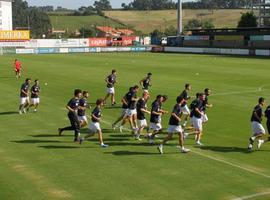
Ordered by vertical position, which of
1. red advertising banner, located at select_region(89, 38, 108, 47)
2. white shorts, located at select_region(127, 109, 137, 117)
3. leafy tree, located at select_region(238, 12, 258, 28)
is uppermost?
leafy tree, located at select_region(238, 12, 258, 28)

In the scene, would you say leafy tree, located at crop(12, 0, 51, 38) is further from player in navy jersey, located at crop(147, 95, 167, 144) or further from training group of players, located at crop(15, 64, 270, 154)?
player in navy jersey, located at crop(147, 95, 167, 144)

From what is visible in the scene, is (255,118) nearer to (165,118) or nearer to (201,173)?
(201,173)

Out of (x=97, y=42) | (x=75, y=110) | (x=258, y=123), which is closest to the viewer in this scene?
(x=258, y=123)

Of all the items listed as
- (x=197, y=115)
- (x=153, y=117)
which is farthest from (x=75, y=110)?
(x=197, y=115)

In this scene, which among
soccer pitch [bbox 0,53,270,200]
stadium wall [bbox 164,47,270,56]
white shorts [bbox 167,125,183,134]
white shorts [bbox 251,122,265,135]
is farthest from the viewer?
stadium wall [bbox 164,47,270,56]

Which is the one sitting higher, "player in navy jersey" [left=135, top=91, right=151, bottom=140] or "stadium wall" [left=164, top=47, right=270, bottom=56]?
"stadium wall" [left=164, top=47, right=270, bottom=56]

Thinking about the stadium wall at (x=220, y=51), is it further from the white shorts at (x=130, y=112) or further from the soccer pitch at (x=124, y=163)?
the white shorts at (x=130, y=112)

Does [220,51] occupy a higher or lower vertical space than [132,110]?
higher

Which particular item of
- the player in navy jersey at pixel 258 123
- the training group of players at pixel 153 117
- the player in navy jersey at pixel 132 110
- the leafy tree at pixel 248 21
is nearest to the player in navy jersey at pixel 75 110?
the training group of players at pixel 153 117

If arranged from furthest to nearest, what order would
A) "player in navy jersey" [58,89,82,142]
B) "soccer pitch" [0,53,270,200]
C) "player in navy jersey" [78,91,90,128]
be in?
"player in navy jersey" [78,91,90,128], "player in navy jersey" [58,89,82,142], "soccer pitch" [0,53,270,200]

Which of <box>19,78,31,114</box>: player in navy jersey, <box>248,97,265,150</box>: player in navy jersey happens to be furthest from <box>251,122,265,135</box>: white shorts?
<box>19,78,31,114</box>: player in navy jersey

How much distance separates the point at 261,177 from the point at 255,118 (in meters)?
3.77

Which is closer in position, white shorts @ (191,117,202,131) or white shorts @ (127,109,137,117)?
white shorts @ (191,117,202,131)

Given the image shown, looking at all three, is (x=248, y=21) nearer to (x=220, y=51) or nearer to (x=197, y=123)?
(x=220, y=51)
